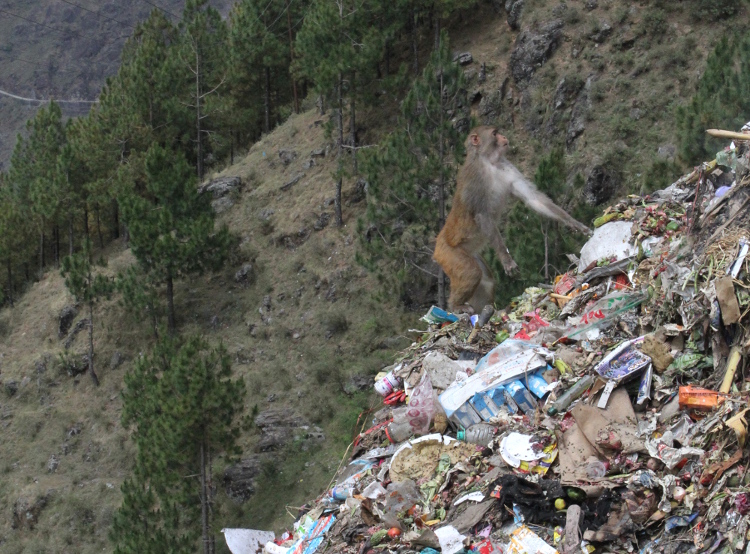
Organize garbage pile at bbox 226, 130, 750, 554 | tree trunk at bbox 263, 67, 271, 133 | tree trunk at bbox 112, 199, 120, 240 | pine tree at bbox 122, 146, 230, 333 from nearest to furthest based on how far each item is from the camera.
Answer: garbage pile at bbox 226, 130, 750, 554 < pine tree at bbox 122, 146, 230, 333 < tree trunk at bbox 263, 67, 271, 133 < tree trunk at bbox 112, 199, 120, 240

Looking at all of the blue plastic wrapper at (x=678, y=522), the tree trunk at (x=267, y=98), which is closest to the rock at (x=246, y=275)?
the tree trunk at (x=267, y=98)

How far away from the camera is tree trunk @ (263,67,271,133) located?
95.0 feet

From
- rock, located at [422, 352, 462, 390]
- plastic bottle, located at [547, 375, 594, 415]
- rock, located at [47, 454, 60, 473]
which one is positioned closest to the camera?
plastic bottle, located at [547, 375, 594, 415]

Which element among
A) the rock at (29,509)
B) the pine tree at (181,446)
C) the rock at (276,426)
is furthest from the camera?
the rock at (29,509)

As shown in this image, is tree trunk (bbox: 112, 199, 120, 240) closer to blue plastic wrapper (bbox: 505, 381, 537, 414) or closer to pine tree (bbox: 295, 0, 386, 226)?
pine tree (bbox: 295, 0, 386, 226)

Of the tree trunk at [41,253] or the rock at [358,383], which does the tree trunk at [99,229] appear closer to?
the tree trunk at [41,253]

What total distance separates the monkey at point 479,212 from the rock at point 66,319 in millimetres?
21941

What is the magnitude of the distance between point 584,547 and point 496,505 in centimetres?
73

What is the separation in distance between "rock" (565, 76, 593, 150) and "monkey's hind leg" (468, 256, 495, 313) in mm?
13063

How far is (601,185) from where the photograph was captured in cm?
Answer: 1828

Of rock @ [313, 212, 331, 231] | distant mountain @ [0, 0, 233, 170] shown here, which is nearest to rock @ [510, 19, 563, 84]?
rock @ [313, 212, 331, 231]

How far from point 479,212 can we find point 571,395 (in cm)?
273

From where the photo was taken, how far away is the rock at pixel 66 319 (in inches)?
1049

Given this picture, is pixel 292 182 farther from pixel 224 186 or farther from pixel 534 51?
pixel 534 51
